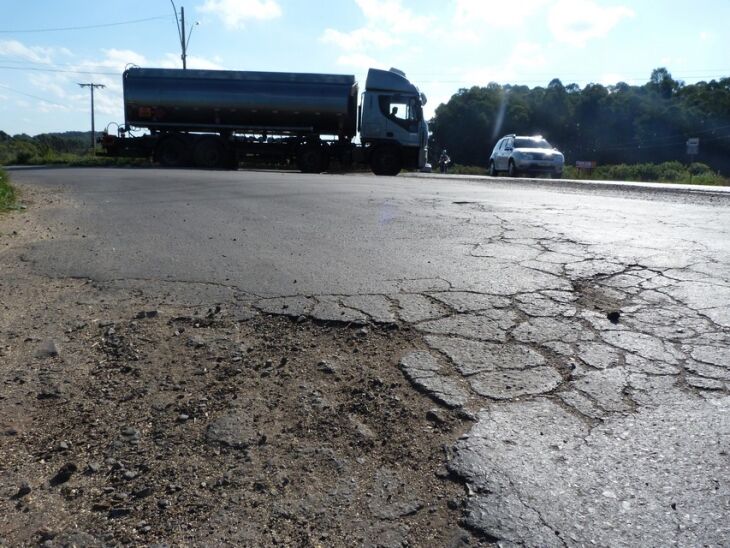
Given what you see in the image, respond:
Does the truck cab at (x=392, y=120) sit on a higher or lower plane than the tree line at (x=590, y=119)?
lower

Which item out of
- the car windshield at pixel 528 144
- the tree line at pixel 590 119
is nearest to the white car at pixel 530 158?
the car windshield at pixel 528 144

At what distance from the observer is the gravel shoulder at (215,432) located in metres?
2.17

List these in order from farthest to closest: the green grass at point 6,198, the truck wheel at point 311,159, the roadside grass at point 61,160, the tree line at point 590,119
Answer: the tree line at point 590,119 < the roadside grass at point 61,160 < the truck wheel at point 311,159 < the green grass at point 6,198

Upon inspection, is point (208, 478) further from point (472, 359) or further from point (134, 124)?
point (134, 124)

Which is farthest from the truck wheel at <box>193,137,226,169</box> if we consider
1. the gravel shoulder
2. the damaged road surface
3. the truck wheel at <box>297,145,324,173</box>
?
the gravel shoulder

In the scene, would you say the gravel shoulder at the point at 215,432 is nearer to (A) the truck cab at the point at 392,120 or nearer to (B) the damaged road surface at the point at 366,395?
(B) the damaged road surface at the point at 366,395

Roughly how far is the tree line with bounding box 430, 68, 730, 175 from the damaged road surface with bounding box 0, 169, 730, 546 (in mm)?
66864

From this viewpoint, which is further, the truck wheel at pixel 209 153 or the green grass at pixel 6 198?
the truck wheel at pixel 209 153

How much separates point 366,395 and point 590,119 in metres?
79.8

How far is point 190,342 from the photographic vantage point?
367 cm

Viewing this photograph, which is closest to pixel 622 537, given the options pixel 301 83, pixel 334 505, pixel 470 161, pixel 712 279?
pixel 334 505

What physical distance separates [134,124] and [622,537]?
2403cm

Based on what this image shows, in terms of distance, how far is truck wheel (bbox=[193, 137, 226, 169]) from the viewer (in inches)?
920

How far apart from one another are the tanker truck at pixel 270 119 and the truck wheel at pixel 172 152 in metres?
0.04
